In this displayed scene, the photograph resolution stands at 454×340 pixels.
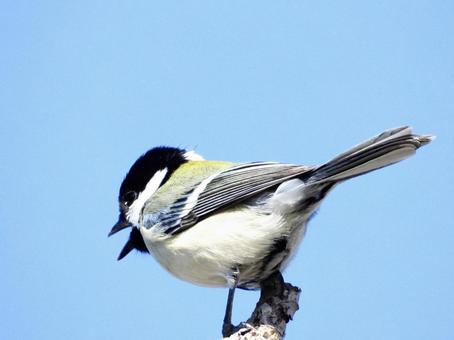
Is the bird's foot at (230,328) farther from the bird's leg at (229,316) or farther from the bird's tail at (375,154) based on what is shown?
the bird's tail at (375,154)

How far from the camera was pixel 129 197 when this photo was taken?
6.17 m

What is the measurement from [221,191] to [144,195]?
0.97 metres

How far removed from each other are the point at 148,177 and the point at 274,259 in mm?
1443

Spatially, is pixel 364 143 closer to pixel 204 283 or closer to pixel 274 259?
pixel 274 259

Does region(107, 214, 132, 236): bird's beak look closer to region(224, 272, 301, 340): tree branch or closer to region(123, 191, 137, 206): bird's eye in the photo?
region(123, 191, 137, 206): bird's eye

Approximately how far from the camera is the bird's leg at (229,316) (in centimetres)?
488

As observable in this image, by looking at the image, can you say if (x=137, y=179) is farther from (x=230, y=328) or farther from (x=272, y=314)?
(x=272, y=314)

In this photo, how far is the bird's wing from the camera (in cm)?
511

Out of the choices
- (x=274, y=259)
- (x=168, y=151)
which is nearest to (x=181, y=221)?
(x=274, y=259)

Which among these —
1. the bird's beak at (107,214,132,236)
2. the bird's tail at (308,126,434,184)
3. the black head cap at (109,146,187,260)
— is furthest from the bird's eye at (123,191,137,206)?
→ the bird's tail at (308,126,434,184)

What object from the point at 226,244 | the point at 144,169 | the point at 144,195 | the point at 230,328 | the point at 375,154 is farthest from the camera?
the point at 144,169

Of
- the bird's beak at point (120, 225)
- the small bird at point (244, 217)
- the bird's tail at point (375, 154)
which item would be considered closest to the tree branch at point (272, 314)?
the small bird at point (244, 217)

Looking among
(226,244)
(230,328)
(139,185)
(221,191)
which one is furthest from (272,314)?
(139,185)

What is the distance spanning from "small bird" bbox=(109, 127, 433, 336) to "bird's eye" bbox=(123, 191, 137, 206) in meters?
0.50
